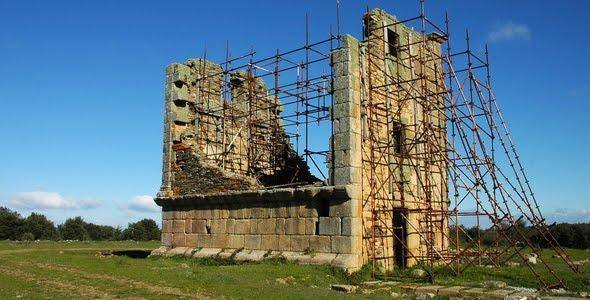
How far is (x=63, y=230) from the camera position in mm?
48156

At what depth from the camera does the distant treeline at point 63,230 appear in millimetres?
45375

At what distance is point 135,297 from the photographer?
9211 millimetres

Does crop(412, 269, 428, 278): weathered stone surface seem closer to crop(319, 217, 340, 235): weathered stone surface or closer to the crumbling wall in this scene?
crop(319, 217, 340, 235): weathered stone surface

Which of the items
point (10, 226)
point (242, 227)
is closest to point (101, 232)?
point (10, 226)

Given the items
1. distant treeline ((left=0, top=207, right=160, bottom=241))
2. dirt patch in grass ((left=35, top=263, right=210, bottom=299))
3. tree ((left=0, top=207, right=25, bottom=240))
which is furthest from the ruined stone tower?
tree ((left=0, top=207, right=25, bottom=240))

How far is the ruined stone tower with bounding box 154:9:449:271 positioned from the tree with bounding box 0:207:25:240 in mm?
32646

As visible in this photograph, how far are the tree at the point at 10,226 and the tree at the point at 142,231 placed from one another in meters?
8.52

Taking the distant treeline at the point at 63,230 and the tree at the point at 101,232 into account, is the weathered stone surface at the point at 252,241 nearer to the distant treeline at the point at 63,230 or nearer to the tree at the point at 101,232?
the distant treeline at the point at 63,230

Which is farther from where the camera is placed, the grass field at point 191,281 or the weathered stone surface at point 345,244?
the weathered stone surface at point 345,244

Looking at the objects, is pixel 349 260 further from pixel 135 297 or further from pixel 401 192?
pixel 135 297

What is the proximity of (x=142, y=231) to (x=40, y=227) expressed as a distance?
880 cm

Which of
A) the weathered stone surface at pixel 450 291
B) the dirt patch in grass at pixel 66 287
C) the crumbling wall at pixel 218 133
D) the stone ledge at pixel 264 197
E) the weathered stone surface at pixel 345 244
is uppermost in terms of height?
the crumbling wall at pixel 218 133

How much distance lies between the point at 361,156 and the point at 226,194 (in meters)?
4.43

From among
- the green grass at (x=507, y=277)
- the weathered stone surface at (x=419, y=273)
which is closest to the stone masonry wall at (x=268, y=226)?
the weathered stone surface at (x=419, y=273)
